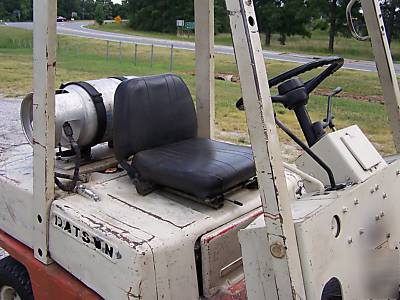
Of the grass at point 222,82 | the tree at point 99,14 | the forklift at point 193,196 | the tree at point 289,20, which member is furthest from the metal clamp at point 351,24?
the tree at point 99,14

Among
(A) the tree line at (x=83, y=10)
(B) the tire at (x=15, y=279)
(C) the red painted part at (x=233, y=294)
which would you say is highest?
(A) the tree line at (x=83, y=10)

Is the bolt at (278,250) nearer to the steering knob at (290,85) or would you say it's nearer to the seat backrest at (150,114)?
the steering knob at (290,85)

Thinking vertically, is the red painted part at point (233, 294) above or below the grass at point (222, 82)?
below

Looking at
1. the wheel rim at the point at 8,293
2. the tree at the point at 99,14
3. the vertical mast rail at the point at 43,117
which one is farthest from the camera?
the tree at the point at 99,14

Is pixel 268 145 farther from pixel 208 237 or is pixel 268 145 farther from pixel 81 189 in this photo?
pixel 81 189

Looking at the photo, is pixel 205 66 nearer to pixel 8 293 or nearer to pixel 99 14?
pixel 8 293

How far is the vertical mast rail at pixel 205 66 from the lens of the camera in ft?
9.25

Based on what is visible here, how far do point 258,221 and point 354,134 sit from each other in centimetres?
62

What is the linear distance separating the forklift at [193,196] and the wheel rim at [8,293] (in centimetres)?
2

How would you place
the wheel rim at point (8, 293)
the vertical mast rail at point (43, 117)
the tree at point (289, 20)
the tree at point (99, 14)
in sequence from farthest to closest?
1. the tree at point (99, 14)
2. the tree at point (289, 20)
3. the wheel rim at point (8, 293)
4. the vertical mast rail at point (43, 117)

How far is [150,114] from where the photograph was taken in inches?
101

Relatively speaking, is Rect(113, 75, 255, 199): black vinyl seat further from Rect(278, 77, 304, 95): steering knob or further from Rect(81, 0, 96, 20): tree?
Rect(81, 0, 96, 20): tree

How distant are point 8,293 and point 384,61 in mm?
2234

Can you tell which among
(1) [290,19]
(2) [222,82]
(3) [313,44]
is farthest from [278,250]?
(3) [313,44]
